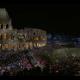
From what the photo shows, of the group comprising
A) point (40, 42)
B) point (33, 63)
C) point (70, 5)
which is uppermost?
point (70, 5)

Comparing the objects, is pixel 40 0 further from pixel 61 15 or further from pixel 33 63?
pixel 33 63

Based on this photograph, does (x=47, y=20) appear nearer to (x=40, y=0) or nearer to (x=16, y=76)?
(x=40, y=0)

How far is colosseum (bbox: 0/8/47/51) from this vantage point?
2.86 metres

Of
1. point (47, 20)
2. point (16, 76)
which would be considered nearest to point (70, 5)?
point (47, 20)

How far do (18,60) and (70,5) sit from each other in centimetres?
106

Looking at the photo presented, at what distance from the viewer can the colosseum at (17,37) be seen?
286 cm

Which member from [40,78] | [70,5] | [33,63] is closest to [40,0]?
[70,5]

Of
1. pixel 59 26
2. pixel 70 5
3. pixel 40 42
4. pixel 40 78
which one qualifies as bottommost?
pixel 40 78

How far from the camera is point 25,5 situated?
2.88 m

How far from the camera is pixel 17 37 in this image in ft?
9.48

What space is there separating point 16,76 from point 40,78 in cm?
34

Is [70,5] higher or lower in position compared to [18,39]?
higher

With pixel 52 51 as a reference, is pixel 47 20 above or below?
above

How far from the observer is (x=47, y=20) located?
2920 mm
